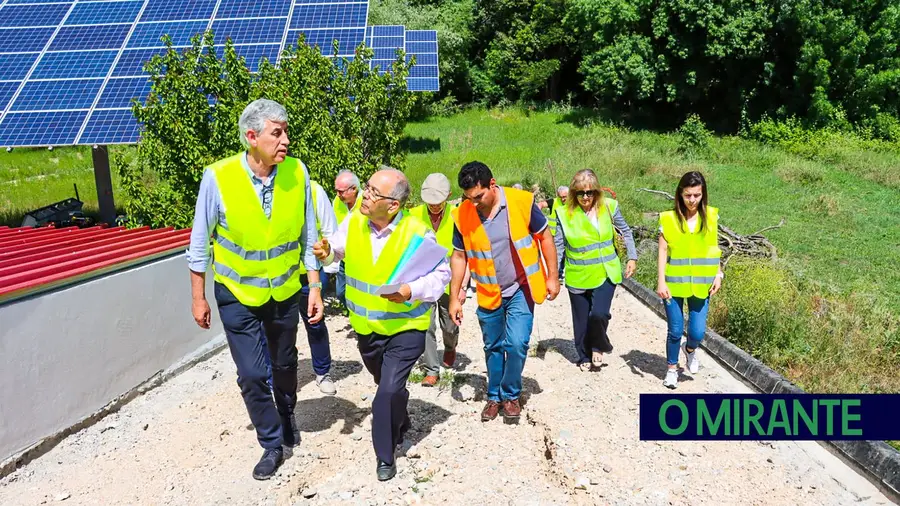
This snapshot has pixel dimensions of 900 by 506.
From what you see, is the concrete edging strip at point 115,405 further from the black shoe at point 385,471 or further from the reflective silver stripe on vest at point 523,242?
the reflective silver stripe on vest at point 523,242

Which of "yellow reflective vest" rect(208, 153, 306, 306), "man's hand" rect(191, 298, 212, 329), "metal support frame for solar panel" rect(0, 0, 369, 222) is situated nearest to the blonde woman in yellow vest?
"yellow reflective vest" rect(208, 153, 306, 306)

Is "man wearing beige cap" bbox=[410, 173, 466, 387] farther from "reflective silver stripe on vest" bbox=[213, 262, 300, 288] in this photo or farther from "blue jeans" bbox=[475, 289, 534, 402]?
"reflective silver stripe on vest" bbox=[213, 262, 300, 288]

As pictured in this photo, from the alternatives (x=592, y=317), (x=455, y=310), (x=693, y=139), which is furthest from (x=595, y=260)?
(x=693, y=139)

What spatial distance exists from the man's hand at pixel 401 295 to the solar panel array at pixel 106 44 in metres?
7.32

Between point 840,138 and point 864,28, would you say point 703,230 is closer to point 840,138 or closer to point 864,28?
point 840,138

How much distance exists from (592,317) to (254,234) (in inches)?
129

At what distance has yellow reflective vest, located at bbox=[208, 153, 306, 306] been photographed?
3932 millimetres

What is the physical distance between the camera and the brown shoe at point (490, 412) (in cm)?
522

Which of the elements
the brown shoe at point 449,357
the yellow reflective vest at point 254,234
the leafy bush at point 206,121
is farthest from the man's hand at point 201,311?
the leafy bush at point 206,121

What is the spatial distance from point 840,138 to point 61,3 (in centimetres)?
2327

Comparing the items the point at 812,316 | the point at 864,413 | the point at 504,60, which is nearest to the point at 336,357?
the point at 864,413

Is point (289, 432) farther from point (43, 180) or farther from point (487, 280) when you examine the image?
point (43, 180)

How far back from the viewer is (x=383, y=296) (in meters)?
3.99

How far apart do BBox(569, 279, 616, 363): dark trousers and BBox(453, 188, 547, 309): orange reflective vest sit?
128 centimetres
